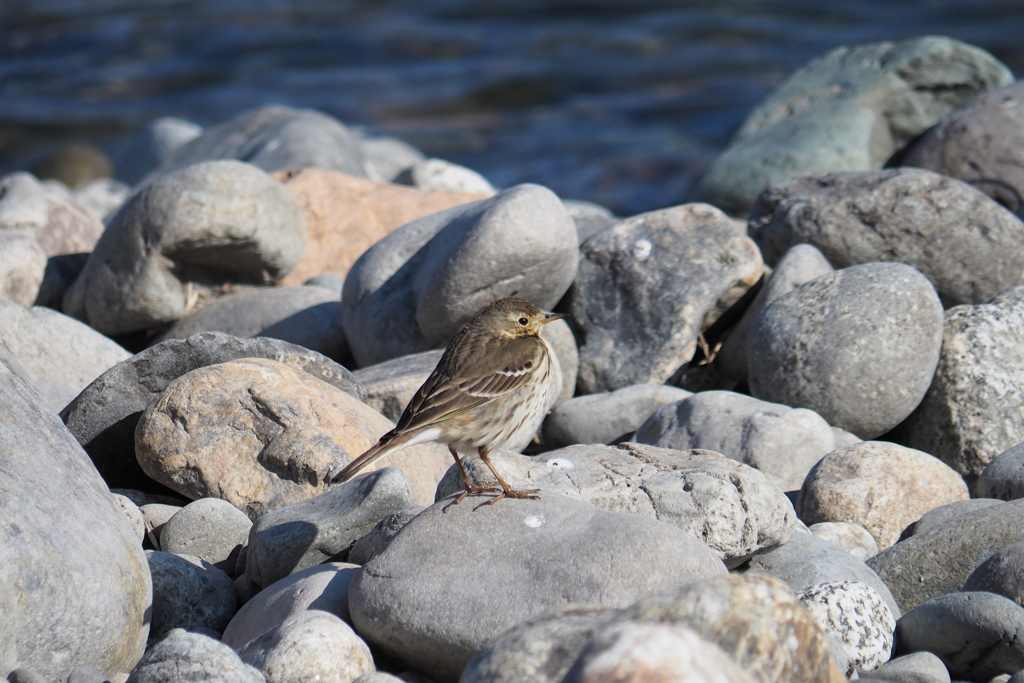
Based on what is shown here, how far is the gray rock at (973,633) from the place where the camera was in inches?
179

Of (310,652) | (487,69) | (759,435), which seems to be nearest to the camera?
(310,652)

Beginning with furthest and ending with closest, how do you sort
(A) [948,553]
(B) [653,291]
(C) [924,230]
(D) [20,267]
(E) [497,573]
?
1. (D) [20,267]
2. (C) [924,230]
3. (B) [653,291]
4. (A) [948,553]
5. (E) [497,573]

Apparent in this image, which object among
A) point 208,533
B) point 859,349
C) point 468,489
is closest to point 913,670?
point 468,489

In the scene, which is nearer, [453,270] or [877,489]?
[877,489]

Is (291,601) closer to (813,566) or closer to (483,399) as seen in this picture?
(483,399)

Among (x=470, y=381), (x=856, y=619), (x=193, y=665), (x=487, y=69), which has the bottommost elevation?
(x=487, y=69)

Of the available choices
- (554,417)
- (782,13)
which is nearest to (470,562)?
(554,417)

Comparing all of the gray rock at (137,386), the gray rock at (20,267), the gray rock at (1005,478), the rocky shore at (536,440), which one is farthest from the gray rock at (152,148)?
the gray rock at (1005,478)

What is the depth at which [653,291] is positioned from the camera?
862 cm

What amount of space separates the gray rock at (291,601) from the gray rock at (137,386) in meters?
2.18

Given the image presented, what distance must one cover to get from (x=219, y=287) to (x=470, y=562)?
5.76 metres

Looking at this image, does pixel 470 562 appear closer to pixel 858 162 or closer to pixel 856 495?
pixel 856 495

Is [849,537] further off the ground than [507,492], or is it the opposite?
[507,492]

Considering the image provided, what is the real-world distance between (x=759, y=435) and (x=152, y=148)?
1419 centimetres
